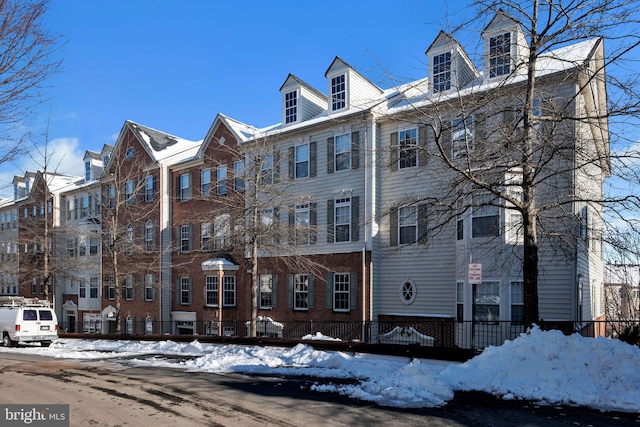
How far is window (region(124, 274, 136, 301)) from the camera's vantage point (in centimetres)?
3341

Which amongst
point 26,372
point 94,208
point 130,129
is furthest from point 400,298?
point 94,208

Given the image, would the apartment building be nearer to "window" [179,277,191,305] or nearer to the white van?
A: "window" [179,277,191,305]

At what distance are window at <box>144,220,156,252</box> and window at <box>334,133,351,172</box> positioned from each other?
15359mm

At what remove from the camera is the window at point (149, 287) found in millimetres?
31297

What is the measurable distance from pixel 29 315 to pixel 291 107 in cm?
1629

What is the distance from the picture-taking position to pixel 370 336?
65.8ft

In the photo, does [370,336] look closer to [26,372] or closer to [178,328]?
[26,372]

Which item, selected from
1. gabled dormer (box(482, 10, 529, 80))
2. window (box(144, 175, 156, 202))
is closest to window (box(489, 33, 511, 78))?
gabled dormer (box(482, 10, 529, 80))

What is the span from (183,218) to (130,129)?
28.0 ft

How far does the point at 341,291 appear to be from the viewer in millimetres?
22000

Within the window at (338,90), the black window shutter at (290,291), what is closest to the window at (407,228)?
the black window shutter at (290,291)

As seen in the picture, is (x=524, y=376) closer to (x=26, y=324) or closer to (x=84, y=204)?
(x=26, y=324)

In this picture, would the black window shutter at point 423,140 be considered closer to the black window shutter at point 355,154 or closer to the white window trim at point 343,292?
the black window shutter at point 355,154

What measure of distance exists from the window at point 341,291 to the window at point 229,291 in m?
7.39
